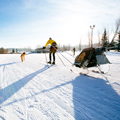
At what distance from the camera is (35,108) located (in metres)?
1.68

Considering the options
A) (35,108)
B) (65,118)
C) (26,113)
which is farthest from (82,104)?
(26,113)

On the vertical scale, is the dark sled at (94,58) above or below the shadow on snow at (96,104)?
above

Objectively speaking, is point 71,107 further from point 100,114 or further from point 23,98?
point 23,98

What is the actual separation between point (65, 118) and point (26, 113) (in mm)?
739

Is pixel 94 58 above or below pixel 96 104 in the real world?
above

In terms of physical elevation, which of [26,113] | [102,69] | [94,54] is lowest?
[26,113]

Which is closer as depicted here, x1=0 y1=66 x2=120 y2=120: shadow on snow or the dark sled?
x1=0 y1=66 x2=120 y2=120: shadow on snow

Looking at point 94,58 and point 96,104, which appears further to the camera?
point 94,58

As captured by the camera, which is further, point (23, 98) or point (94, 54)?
point (94, 54)

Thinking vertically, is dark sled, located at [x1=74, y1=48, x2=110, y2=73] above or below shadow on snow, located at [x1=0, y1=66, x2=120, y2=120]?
above

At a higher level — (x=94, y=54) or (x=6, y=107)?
(x=94, y=54)

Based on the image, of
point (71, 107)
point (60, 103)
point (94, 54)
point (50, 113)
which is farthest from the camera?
point (94, 54)

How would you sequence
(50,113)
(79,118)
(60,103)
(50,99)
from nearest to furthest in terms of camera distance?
(79,118) < (50,113) < (60,103) < (50,99)

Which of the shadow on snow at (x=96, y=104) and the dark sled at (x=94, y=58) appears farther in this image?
the dark sled at (x=94, y=58)
